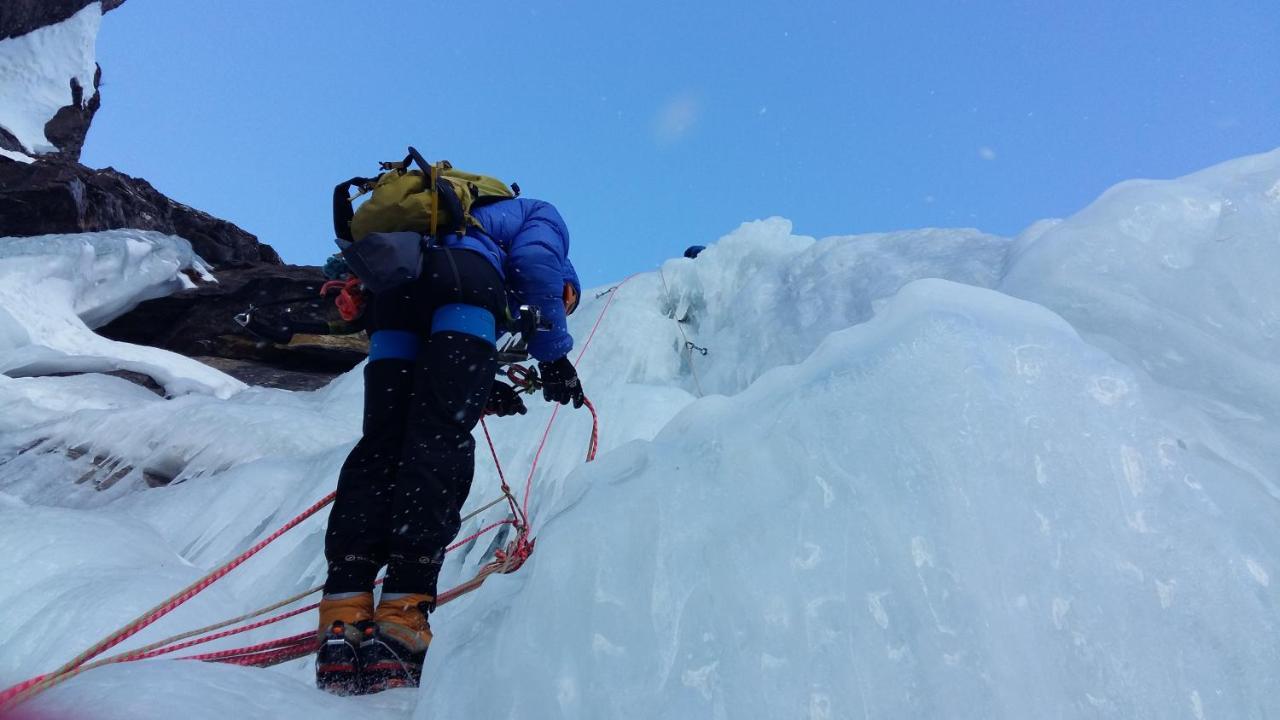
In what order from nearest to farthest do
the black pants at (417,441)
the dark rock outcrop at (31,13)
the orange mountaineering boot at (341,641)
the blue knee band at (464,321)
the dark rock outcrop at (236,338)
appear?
the orange mountaineering boot at (341,641)
the black pants at (417,441)
the blue knee band at (464,321)
the dark rock outcrop at (236,338)
the dark rock outcrop at (31,13)

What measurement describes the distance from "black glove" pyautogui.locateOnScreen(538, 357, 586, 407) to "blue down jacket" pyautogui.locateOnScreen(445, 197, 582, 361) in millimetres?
133

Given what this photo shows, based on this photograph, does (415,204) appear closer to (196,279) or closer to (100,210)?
(196,279)

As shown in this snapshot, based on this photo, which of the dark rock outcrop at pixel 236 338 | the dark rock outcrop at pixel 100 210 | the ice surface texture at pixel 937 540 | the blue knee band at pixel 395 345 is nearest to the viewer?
the ice surface texture at pixel 937 540

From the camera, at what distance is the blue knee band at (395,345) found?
183 centimetres

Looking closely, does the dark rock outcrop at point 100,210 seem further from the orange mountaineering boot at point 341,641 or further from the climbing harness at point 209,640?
the orange mountaineering boot at point 341,641

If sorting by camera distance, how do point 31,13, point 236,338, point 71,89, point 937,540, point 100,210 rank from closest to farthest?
point 937,540, point 236,338, point 100,210, point 31,13, point 71,89

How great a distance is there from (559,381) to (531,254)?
47 centimetres

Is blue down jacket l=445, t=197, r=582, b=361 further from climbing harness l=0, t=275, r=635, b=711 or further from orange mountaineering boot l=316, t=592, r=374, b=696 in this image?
orange mountaineering boot l=316, t=592, r=374, b=696

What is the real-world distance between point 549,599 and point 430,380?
72 cm

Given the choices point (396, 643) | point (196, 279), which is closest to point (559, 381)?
point (396, 643)

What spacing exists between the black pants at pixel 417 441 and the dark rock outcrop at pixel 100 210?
11.0 meters

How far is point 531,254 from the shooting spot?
6.68ft

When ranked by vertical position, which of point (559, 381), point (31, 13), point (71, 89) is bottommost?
point (559, 381)

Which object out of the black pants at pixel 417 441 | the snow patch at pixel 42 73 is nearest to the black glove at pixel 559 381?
the black pants at pixel 417 441
